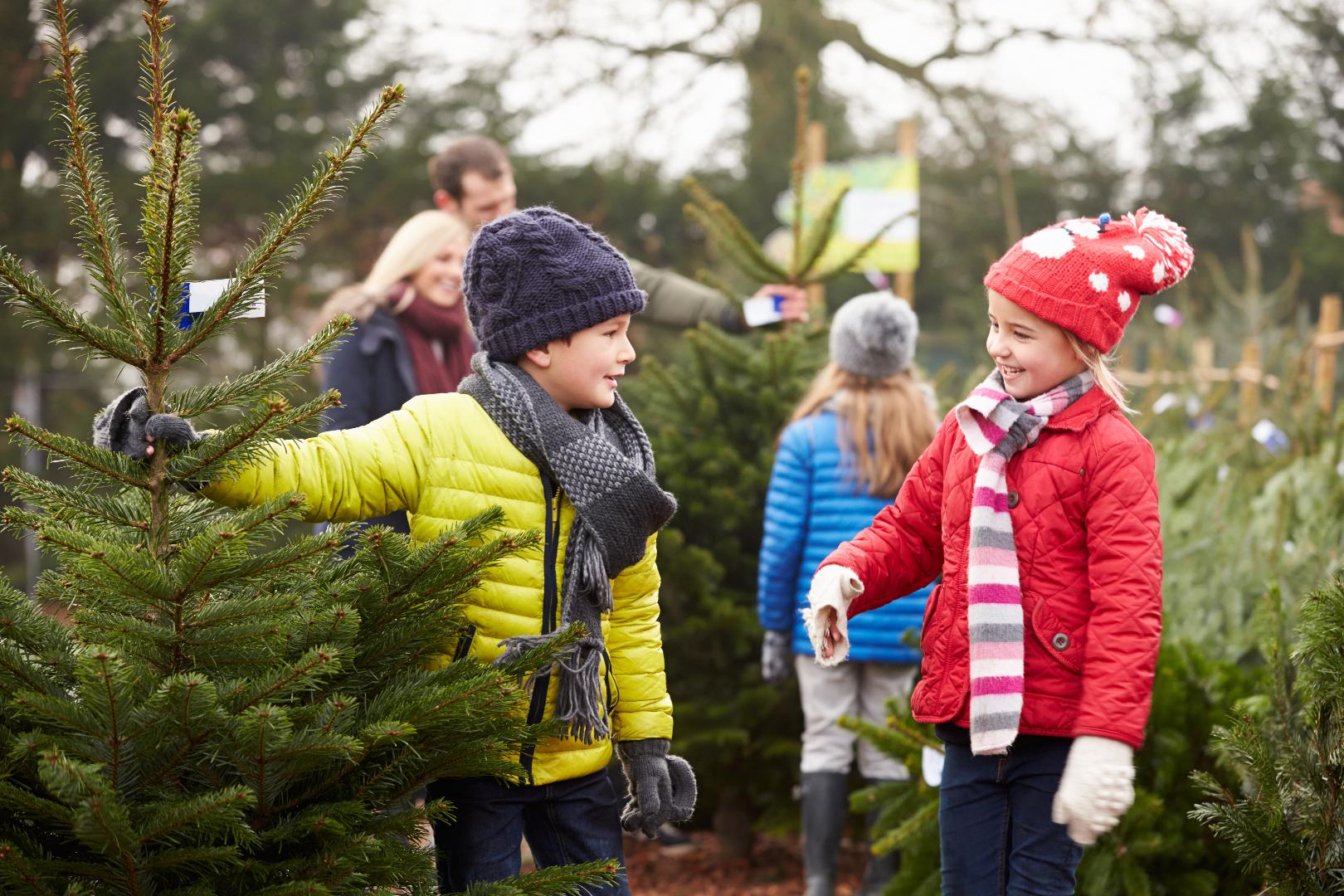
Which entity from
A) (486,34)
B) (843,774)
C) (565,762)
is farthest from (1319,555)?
(486,34)

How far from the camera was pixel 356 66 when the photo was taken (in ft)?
45.4

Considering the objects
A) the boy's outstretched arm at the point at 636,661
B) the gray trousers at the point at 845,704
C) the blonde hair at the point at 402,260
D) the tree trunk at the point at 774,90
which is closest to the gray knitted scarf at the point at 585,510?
the boy's outstretched arm at the point at 636,661

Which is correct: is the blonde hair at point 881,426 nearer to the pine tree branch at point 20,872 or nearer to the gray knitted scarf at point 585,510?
the gray knitted scarf at point 585,510

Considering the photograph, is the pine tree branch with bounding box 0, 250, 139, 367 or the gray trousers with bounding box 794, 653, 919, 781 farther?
the gray trousers with bounding box 794, 653, 919, 781

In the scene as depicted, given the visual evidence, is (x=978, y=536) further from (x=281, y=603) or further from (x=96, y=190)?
(x=96, y=190)

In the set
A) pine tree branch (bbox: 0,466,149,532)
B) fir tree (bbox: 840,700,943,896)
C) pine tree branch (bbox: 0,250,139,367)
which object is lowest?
fir tree (bbox: 840,700,943,896)

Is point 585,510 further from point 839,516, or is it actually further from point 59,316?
point 839,516

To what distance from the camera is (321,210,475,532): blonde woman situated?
4.31m

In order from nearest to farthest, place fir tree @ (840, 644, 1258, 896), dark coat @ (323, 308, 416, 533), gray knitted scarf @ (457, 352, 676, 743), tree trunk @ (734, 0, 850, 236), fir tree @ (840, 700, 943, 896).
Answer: gray knitted scarf @ (457, 352, 676, 743) → fir tree @ (840, 644, 1258, 896) → fir tree @ (840, 700, 943, 896) → dark coat @ (323, 308, 416, 533) → tree trunk @ (734, 0, 850, 236)

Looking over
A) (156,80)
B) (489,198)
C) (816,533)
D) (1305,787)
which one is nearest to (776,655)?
(816,533)

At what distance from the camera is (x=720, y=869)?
5324 mm

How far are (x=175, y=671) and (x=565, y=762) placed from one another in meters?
0.96

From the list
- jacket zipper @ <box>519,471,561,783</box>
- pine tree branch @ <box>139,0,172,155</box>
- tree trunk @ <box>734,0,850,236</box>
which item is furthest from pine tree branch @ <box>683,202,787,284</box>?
tree trunk @ <box>734,0,850,236</box>

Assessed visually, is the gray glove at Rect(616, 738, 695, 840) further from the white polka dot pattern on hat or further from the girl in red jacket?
the white polka dot pattern on hat
